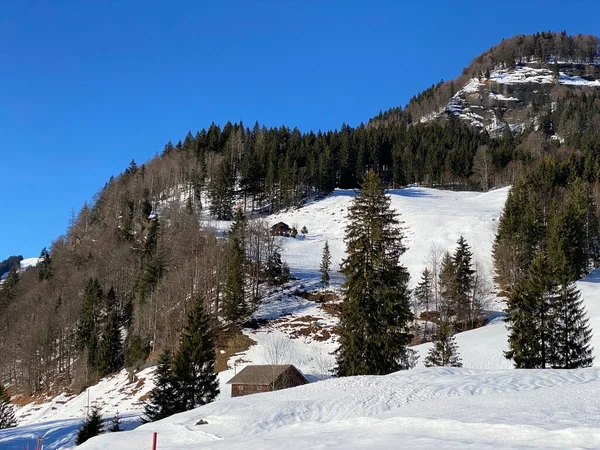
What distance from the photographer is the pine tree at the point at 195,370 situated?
3362cm

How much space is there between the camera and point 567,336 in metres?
33.0

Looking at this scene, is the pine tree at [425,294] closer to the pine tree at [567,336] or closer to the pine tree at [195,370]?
the pine tree at [567,336]

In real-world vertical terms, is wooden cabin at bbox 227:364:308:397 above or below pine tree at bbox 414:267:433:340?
below

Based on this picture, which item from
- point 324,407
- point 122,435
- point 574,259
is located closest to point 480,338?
point 574,259

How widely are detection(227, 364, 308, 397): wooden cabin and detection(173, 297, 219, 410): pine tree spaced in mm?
3346

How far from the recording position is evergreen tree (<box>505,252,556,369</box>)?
107ft

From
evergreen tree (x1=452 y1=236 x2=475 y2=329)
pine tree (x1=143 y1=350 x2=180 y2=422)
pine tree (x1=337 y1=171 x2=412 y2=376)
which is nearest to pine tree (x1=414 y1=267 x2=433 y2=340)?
evergreen tree (x1=452 y1=236 x2=475 y2=329)

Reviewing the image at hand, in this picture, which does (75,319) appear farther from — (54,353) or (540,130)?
(540,130)

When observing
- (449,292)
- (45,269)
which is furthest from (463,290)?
(45,269)

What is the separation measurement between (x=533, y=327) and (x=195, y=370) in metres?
22.1

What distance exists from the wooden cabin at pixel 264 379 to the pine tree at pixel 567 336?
57.6 feet

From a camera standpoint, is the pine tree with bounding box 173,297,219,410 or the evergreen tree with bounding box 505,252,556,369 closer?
the evergreen tree with bounding box 505,252,556,369

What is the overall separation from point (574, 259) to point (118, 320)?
57.8 metres

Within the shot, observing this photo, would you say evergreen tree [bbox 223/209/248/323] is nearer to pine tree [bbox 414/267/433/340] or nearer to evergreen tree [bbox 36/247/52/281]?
pine tree [bbox 414/267/433/340]
